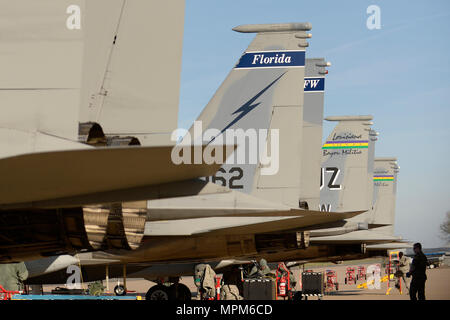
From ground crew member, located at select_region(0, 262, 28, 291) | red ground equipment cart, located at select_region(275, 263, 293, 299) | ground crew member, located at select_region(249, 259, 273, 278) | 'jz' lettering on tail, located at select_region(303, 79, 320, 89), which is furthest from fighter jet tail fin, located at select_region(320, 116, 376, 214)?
ground crew member, located at select_region(0, 262, 28, 291)

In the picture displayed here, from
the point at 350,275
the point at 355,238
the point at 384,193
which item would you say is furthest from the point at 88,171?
the point at 384,193

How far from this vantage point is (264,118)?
15000mm

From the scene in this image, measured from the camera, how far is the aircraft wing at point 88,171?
515cm

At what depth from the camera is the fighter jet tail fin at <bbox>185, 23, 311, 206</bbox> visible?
14.8 metres

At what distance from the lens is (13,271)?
11750 mm

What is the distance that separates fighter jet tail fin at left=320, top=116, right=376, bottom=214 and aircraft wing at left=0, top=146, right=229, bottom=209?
19.9 metres

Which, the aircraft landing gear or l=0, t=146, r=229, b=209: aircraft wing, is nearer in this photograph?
l=0, t=146, r=229, b=209: aircraft wing

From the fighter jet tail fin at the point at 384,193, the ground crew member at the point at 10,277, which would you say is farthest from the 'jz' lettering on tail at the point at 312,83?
the fighter jet tail fin at the point at 384,193

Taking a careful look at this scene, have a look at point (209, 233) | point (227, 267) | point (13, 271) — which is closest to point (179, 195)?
point (13, 271)

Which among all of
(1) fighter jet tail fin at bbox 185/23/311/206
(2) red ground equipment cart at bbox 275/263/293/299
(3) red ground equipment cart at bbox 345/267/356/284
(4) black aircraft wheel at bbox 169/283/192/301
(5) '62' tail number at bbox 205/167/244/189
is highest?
(1) fighter jet tail fin at bbox 185/23/311/206

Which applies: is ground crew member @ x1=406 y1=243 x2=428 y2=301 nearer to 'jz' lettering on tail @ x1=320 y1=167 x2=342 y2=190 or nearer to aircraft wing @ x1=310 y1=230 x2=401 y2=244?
aircraft wing @ x1=310 y1=230 x2=401 y2=244

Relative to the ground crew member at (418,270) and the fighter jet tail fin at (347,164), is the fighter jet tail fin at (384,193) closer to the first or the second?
the fighter jet tail fin at (347,164)

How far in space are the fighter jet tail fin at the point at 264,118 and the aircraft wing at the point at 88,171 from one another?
8.74 metres
